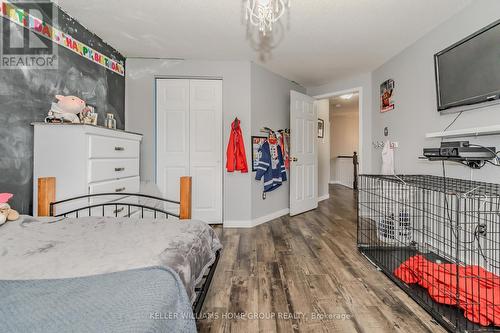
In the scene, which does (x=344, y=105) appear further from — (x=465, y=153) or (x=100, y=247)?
(x=100, y=247)

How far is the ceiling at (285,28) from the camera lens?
2205 millimetres

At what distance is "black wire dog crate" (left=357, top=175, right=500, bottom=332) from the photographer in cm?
142

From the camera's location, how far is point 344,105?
22.1 ft

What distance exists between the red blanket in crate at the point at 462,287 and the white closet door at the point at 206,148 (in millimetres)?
2375

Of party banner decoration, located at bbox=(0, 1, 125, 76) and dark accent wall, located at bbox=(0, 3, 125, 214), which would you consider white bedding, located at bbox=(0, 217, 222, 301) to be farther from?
party banner decoration, located at bbox=(0, 1, 125, 76)

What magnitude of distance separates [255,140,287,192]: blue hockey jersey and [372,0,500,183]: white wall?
149 cm

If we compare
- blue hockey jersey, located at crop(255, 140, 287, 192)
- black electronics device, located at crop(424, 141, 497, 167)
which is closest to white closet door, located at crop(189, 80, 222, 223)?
blue hockey jersey, located at crop(255, 140, 287, 192)

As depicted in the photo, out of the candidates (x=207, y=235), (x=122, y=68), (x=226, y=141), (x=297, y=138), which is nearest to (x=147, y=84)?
(x=122, y=68)

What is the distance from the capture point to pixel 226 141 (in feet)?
11.5

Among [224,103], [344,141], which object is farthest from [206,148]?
[344,141]

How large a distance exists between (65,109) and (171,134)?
4.74ft

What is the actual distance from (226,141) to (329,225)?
1.94 metres

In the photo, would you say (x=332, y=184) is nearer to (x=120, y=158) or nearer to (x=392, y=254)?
(x=392, y=254)

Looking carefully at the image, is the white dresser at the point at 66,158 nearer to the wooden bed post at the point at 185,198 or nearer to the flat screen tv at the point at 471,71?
the wooden bed post at the point at 185,198
